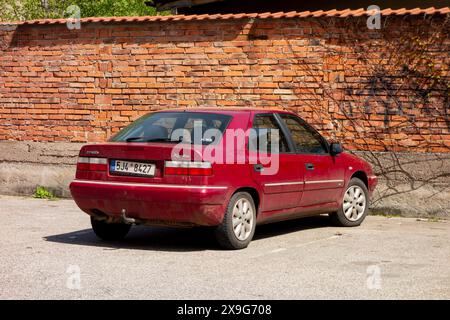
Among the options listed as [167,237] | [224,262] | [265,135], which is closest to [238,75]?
[265,135]

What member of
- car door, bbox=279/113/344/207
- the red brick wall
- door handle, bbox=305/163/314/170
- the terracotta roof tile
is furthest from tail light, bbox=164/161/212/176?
the terracotta roof tile

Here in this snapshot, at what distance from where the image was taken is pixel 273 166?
9.91 meters

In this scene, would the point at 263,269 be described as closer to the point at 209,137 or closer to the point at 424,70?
the point at 209,137

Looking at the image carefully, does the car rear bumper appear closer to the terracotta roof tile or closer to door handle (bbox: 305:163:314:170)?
door handle (bbox: 305:163:314:170)

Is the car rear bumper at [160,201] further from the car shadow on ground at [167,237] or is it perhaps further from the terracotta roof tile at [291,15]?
the terracotta roof tile at [291,15]

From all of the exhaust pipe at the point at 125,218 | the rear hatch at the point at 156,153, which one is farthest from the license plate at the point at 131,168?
the exhaust pipe at the point at 125,218

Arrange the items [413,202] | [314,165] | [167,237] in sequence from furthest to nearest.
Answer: [413,202] → [314,165] → [167,237]

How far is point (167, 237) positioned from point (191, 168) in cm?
180

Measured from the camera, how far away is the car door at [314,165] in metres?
10.5

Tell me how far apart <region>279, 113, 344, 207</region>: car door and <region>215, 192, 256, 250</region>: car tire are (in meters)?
1.12

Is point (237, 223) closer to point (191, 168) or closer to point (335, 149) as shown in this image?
point (191, 168)

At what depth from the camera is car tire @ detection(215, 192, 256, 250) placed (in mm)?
9188
